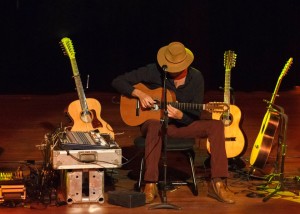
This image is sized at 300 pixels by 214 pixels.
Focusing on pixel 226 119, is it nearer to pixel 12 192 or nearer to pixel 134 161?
pixel 134 161

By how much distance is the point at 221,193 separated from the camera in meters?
5.95

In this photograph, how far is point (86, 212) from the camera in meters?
5.56

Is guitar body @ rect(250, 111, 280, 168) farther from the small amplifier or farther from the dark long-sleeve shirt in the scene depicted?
the small amplifier

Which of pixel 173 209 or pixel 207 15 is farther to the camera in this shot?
pixel 207 15

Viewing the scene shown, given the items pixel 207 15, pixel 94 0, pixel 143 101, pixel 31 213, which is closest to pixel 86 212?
pixel 31 213

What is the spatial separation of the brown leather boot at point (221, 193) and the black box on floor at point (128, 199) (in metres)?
0.68

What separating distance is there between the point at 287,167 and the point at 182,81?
5.61ft

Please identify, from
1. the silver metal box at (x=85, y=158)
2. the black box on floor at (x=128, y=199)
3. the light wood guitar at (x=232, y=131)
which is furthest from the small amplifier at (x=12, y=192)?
the light wood guitar at (x=232, y=131)

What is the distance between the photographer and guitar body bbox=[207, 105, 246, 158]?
6.82m

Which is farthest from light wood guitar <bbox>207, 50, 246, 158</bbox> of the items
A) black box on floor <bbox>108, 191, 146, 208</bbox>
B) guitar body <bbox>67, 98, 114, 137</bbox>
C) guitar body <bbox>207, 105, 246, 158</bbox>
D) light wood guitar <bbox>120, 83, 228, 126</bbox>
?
black box on floor <bbox>108, 191, 146, 208</bbox>

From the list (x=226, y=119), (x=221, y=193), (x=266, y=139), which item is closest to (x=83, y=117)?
(x=226, y=119)

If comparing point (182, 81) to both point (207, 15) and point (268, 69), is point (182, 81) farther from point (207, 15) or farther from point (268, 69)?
point (268, 69)

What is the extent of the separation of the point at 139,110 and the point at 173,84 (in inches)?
15.6

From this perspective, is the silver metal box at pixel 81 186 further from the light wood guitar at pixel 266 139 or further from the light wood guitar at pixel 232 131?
the light wood guitar at pixel 266 139
